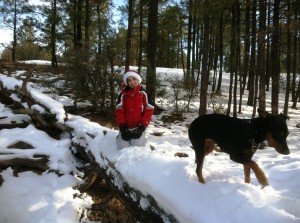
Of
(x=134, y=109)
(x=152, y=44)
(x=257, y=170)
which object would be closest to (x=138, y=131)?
(x=134, y=109)

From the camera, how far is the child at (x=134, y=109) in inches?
215

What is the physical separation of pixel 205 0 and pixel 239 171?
795cm

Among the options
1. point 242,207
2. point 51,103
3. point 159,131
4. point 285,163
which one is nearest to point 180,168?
point 242,207

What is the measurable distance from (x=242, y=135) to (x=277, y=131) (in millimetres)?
400

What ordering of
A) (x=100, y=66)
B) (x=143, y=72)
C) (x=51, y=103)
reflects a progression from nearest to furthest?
(x=51, y=103), (x=100, y=66), (x=143, y=72)

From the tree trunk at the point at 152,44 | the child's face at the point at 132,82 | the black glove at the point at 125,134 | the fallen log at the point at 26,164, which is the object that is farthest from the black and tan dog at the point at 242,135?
the tree trunk at the point at 152,44

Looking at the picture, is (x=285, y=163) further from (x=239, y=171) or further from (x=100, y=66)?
(x=100, y=66)

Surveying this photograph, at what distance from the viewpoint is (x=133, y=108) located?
5551 millimetres

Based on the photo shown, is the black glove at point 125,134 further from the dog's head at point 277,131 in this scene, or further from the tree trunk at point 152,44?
the tree trunk at point 152,44

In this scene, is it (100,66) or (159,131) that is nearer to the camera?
(159,131)

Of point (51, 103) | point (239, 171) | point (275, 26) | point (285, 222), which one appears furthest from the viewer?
point (275, 26)

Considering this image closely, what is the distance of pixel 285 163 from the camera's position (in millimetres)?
6539

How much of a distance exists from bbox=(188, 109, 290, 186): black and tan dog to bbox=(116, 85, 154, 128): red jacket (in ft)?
4.95

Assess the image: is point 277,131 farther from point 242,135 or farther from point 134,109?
point 134,109
